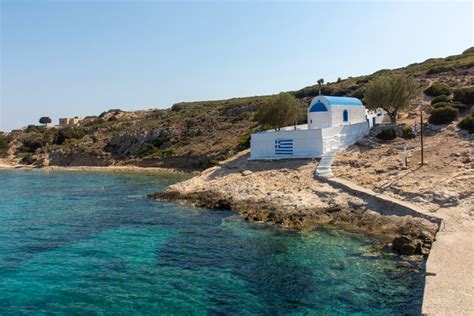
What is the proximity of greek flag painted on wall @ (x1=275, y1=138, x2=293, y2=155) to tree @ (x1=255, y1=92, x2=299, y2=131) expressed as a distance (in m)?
8.14

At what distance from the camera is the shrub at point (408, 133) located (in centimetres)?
3347

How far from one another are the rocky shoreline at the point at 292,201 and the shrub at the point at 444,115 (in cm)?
1208

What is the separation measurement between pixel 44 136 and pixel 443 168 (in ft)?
251

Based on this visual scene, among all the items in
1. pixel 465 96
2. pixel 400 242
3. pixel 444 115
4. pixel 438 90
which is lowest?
pixel 400 242

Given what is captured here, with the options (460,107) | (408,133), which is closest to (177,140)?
(408,133)

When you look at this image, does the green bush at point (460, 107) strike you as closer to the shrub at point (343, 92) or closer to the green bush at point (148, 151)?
the shrub at point (343, 92)

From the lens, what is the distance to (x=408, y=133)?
111 feet

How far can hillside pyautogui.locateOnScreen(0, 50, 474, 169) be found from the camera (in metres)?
55.3

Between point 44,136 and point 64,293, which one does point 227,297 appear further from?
point 44,136

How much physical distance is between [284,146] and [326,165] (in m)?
5.26

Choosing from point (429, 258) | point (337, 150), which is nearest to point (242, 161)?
point (337, 150)

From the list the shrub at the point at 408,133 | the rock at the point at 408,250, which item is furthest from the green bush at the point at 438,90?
the rock at the point at 408,250

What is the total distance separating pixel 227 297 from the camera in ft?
42.7

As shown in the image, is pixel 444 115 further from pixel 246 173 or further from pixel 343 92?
pixel 343 92
